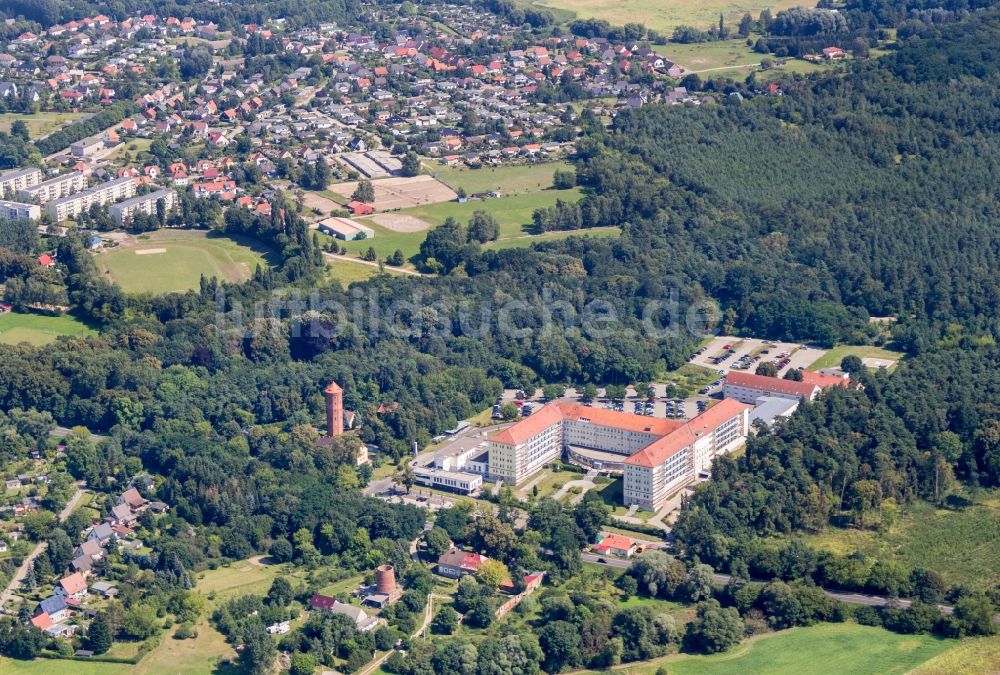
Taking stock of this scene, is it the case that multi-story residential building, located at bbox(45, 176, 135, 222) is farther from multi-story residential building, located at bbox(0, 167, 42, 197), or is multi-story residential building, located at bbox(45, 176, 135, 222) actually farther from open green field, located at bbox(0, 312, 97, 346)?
open green field, located at bbox(0, 312, 97, 346)

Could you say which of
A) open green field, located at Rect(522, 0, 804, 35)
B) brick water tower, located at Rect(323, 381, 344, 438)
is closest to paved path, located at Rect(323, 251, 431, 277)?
brick water tower, located at Rect(323, 381, 344, 438)

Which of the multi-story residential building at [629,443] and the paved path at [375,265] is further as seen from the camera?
the paved path at [375,265]

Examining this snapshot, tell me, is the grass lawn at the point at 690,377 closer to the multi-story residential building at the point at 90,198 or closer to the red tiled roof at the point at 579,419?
the red tiled roof at the point at 579,419

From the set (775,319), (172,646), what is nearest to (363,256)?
(775,319)

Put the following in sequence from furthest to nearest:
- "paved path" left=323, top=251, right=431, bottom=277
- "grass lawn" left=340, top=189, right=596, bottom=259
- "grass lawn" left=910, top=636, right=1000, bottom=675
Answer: "grass lawn" left=340, top=189, right=596, bottom=259 → "paved path" left=323, top=251, right=431, bottom=277 → "grass lawn" left=910, top=636, right=1000, bottom=675

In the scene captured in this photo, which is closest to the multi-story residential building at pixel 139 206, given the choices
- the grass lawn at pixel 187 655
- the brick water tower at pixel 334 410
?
the brick water tower at pixel 334 410

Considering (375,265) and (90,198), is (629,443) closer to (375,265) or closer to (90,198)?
(375,265)

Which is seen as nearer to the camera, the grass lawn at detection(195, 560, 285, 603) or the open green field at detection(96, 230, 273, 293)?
the grass lawn at detection(195, 560, 285, 603)
